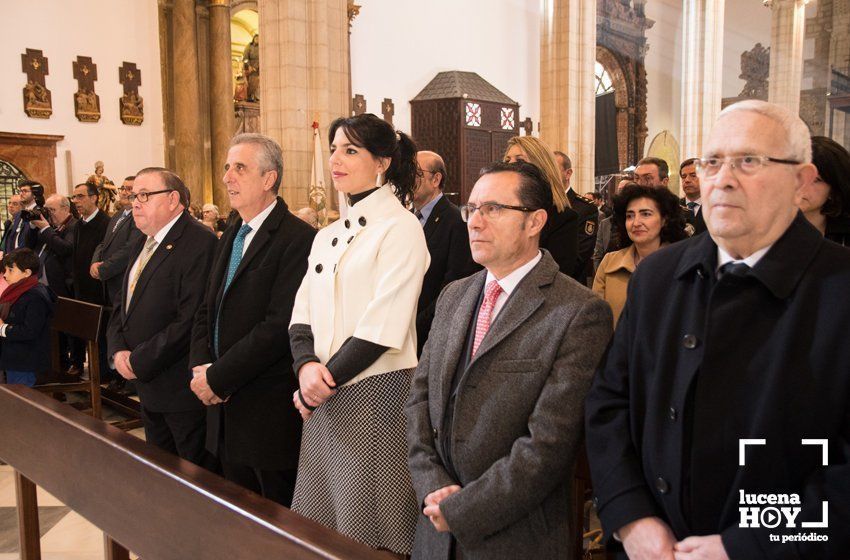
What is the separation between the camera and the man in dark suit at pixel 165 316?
2.78 m

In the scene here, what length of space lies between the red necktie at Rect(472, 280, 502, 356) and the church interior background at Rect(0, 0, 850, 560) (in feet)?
21.0

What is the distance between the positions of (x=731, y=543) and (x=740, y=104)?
32.5 inches

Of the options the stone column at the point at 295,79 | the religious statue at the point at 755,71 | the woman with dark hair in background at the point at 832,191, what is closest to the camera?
the woman with dark hair in background at the point at 832,191

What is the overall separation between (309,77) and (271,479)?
20.7 ft

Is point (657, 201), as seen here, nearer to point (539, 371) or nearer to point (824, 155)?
point (824, 155)

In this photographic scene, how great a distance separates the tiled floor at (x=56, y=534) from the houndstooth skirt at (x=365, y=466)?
1379 mm

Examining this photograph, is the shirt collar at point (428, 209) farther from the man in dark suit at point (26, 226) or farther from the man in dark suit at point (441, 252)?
the man in dark suit at point (26, 226)

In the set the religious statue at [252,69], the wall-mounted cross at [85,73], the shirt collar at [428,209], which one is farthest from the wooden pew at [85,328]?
the religious statue at [252,69]

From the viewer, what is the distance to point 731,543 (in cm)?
122

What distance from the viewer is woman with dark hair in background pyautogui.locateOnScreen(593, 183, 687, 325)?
9.05 feet

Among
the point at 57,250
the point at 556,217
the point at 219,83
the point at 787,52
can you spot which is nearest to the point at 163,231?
the point at 556,217

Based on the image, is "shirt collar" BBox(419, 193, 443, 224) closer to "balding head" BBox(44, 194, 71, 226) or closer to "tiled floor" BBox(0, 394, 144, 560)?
"tiled floor" BBox(0, 394, 144, 560)

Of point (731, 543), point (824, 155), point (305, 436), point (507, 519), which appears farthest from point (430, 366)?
point (824, 155)

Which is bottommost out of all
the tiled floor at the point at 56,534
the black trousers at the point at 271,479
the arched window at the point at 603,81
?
the tiled floor at the point at 56,534
